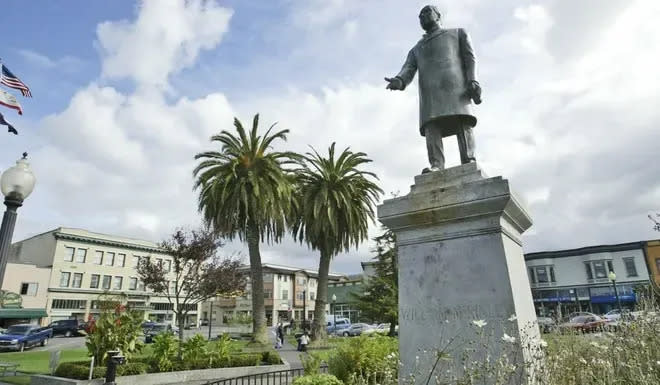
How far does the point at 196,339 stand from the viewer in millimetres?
13695

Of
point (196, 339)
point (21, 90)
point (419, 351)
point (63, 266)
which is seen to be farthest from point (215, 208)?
point (63, 266)

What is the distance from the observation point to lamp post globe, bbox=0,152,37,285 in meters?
5.33

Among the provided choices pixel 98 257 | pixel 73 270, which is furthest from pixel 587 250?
pixel 73 270

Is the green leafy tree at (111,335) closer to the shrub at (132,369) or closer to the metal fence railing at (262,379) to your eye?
the shrub at (132,369)

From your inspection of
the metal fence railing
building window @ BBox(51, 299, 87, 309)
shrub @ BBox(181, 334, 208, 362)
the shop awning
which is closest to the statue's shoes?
the metal fence railing

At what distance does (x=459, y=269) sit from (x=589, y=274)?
54.6 metres

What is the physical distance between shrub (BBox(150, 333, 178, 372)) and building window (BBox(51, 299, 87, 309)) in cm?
5002

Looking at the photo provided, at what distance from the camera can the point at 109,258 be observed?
58312mm

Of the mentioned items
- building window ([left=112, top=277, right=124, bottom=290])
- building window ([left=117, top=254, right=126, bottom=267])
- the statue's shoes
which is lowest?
the statue's shoes

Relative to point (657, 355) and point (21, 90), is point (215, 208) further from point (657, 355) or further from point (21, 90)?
point (657, 355)

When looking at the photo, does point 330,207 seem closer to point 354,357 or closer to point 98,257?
point 354,357

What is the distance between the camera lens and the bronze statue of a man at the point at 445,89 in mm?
4555

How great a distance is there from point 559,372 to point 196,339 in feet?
42.8

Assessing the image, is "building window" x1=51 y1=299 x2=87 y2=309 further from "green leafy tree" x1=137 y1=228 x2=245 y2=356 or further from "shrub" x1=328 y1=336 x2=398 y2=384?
"shrub" x1=328 y1=336 x2=398 y2=384
